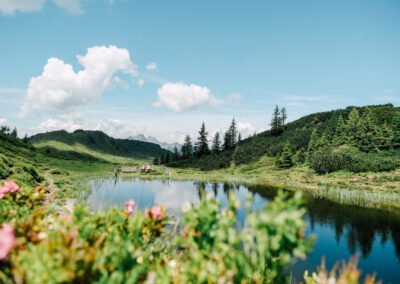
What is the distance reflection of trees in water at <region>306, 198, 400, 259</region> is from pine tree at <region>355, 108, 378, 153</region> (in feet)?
95.5

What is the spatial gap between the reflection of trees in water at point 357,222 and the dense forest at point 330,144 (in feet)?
66.8

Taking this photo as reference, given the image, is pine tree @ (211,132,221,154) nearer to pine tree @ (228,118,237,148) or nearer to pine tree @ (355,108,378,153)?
pine tree @ (228,118,237,148)

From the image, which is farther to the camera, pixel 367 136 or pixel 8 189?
pixel 367 136

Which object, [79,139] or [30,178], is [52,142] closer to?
[79,139]

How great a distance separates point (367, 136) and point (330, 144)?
862 cm

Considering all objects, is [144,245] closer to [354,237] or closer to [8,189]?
[8,189]

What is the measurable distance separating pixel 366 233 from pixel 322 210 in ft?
16.8

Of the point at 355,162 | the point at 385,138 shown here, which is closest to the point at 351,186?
the point at 355,162

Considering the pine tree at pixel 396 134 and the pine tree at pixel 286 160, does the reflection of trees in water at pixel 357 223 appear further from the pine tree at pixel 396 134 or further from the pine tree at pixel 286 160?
the pine tree at pixel 286 160

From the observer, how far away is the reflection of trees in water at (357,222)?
1287 centimetres

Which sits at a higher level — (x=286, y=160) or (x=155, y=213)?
(x=286, y=160)

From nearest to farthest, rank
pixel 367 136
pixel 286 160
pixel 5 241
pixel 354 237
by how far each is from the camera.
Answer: pixel 5 241 → pixel 354 237 → pixel 367 136 → pixel 286 160

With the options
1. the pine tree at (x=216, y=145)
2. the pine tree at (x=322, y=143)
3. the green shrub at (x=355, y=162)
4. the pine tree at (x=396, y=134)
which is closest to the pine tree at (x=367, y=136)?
the green shrub at (x=355, y=162)

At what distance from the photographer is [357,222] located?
16.0m
